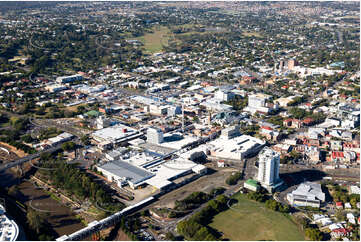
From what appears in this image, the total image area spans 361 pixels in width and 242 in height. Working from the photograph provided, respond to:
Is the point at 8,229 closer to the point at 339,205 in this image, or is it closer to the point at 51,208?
the point at 51,208

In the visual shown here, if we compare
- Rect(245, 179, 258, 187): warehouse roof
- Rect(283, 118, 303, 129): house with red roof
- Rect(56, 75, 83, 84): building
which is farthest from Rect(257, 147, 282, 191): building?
Rect(56, 75, 83, 84): building

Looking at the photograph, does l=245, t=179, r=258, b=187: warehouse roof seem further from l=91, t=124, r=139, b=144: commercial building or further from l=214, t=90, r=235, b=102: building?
l=214, t=90, r=235, b=102: building

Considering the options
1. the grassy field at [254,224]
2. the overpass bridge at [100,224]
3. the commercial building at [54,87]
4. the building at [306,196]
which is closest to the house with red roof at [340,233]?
the grassy field at [254,224]

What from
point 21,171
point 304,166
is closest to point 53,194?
point 21,171

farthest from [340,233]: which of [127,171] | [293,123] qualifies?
[293,123]

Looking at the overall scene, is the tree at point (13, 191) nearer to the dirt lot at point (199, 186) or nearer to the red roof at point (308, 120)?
the dirt lot at point (199, 186)
